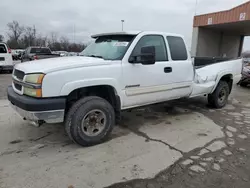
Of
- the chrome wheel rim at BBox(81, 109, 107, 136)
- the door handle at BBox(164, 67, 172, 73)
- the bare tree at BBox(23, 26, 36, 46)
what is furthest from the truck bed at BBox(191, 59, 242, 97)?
the bare tree at BBox(23, 26, 36, 46)

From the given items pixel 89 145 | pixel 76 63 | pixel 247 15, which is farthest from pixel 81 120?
pixel 247 15

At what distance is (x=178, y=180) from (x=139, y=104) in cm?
167

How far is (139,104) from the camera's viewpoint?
3955mm

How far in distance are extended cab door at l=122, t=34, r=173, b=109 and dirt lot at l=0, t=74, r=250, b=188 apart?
68cm

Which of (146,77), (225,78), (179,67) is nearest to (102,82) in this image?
(146,77)

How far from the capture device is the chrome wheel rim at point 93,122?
332 centimetres

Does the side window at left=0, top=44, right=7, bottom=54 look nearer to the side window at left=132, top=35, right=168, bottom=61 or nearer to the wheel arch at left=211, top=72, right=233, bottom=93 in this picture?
the side window at left=132, top=35, right=168, bottom=61

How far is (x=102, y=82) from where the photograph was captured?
3.28m

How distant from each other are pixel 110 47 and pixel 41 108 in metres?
1.75

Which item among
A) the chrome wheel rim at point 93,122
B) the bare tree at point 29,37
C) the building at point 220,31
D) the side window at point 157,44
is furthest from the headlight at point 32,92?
the bare tree at point 29,37

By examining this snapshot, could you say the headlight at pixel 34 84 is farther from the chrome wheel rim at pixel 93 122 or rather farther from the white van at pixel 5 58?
the white van at pixel 5 58

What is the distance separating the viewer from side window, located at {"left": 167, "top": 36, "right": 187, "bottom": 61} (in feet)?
14.3

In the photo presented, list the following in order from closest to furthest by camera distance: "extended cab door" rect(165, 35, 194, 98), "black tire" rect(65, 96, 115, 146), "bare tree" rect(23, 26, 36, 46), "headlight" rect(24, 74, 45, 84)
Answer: "headlight" rect(24, 74, 45, 84) < "black tire" rect(65, 96, 115, 146) < "extended cab door" rect(165, 35, 194, 98) < "bare tree" rect(23, 26, 36, 46)

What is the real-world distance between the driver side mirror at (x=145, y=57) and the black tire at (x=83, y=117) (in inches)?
35.0
